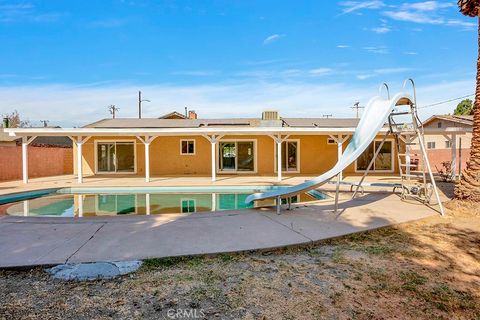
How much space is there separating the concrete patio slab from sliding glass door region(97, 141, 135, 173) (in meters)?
12.6

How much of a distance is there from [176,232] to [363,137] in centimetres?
424

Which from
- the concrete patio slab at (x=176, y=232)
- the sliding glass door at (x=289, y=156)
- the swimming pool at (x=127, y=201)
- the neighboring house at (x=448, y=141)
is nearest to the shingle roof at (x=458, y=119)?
the neighboring house at (x=448, y=141)

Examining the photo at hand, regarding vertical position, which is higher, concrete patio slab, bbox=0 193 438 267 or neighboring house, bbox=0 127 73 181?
neighboring house, bbox=0 127 73 181

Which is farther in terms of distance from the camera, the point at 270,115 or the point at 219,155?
the point at 270,115

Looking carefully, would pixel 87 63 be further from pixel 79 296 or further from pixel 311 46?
pixel 79 296

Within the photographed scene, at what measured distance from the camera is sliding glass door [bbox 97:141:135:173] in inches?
739

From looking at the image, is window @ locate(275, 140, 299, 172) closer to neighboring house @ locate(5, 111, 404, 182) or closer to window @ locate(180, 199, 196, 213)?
neighboring house @ locate(5, 111, 404, 182)

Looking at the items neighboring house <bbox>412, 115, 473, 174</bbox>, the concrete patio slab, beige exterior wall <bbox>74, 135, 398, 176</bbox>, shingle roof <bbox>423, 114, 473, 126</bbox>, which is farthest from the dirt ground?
shingle roof <bbox>423, 114, 473, 126</bbox>

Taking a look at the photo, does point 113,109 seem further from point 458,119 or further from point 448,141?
point 458,119

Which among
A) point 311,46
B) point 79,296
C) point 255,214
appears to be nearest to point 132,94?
point 311,46

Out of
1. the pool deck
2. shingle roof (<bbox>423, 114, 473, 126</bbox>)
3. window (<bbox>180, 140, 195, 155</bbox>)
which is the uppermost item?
shingle roof (<bbox>423, 114, 473, 126</bbox>)

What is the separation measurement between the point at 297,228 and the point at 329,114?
42.2 metres

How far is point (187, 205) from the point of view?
9.61 meters

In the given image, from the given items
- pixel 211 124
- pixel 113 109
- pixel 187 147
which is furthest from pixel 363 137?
pixel 113 109
